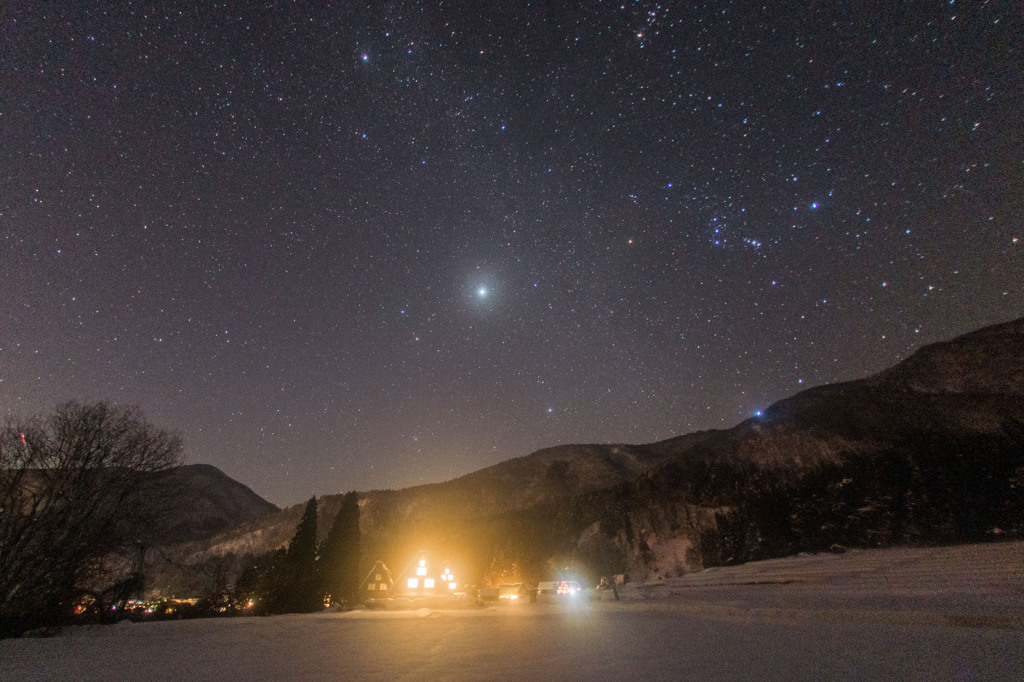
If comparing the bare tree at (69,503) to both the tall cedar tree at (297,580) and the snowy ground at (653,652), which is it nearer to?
the snowy ground at (653,652)

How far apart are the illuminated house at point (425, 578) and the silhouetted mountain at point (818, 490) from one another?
2.49 m

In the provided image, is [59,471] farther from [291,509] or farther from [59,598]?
[291,509]

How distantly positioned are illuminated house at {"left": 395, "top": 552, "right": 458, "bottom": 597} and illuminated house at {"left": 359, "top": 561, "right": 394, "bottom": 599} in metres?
1.24

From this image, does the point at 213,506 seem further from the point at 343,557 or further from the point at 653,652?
the point at 653,652

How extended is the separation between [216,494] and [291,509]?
3241 inches

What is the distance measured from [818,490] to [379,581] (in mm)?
46041

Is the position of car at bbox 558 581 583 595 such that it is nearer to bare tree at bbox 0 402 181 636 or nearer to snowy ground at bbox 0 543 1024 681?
snowy ground at bbox 0 543 1024 681

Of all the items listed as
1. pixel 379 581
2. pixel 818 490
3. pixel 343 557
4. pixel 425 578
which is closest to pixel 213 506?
pixel 379 581

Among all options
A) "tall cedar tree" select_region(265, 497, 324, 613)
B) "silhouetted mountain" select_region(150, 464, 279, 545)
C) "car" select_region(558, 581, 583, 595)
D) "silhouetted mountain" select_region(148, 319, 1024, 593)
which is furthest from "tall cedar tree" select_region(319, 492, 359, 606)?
"silhouetted mountain" select_region(150, 464, 279, 545)

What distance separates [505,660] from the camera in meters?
5.86

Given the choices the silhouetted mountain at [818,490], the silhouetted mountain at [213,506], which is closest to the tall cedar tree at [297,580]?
the silhouetted mountain at [818,490]

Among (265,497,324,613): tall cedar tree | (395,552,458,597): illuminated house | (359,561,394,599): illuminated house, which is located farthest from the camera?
(395,552,458,597): illuminated house

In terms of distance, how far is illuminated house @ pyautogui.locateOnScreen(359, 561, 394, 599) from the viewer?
51.4m

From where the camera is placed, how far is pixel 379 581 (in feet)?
173
